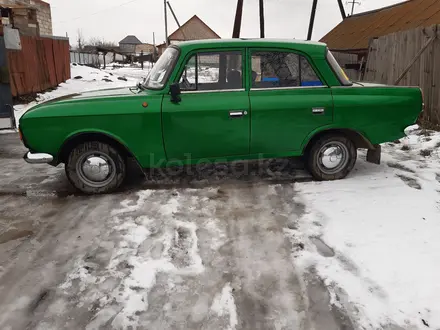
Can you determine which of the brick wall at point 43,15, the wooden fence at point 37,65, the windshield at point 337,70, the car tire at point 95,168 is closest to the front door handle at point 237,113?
the windshield at point 337,70

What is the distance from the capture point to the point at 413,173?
544 centimetres

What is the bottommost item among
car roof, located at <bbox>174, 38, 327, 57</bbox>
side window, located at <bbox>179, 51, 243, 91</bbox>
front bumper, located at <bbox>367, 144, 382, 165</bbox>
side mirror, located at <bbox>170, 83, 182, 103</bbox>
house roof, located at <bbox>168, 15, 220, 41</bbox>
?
front bumper, located at <bbox>367, 144, 382, 165</bbox>

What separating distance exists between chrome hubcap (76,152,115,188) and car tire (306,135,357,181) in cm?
262

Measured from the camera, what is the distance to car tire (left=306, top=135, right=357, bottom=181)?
5.08 m

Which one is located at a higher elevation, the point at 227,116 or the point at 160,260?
the point at 227,116

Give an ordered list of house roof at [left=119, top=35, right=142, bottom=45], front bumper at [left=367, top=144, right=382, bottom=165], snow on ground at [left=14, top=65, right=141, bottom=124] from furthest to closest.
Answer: house roof at [left=119, top=35, right=142, bottom=45] < snow on ground at [left=14, top=65, right=141, bottom=124] < front bumper at [left=367, top=144, right=382, bottom=165]

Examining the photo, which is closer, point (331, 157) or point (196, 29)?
point (331, 157)

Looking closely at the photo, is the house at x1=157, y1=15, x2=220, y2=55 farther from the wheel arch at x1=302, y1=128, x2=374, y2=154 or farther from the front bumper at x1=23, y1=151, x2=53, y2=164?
the front bumper at x1=23, y1=151, x2=53, y2=164

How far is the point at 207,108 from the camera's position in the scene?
182 inches

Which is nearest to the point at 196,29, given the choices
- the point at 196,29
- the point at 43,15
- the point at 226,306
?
the point at 196,29

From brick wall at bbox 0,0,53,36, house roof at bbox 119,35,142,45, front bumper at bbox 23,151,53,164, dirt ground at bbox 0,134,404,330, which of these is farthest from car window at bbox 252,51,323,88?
house roof at bbox 119,35,142,45

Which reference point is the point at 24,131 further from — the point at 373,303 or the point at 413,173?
the point at 413,173

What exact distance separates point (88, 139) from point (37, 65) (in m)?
11.3

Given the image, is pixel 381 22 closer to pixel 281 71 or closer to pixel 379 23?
pixel 379 23
